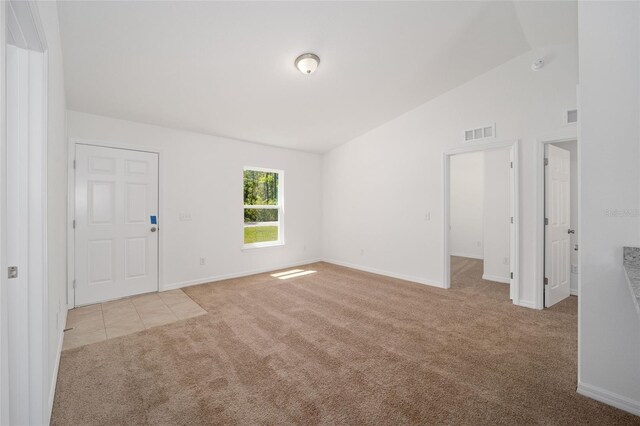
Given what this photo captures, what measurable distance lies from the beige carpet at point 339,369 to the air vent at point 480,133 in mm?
2192

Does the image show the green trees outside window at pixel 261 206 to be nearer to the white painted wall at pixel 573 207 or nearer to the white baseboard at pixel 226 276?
the white baseboard at pixel 226 276

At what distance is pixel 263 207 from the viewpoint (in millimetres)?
5465

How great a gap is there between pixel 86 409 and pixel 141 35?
9.30 ft

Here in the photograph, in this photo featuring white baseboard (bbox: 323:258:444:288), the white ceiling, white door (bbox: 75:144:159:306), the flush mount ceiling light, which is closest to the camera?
the white ceiling

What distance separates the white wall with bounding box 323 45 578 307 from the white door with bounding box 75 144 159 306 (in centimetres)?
338

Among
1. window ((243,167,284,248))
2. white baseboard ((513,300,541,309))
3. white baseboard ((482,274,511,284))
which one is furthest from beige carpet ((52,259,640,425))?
window ((243,167,284,248))

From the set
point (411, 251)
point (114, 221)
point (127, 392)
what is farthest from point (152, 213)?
point (411, 251)

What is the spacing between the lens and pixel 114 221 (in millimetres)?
3773

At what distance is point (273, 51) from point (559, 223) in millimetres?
3988

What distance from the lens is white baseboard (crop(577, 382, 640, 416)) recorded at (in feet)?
5.57

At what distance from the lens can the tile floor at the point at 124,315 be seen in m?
2.75

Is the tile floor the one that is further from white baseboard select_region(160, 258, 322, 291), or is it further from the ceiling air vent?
the ceiling air vent

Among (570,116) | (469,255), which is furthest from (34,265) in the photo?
(469,255)

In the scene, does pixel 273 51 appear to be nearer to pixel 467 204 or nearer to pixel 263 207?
pixel 263 207
